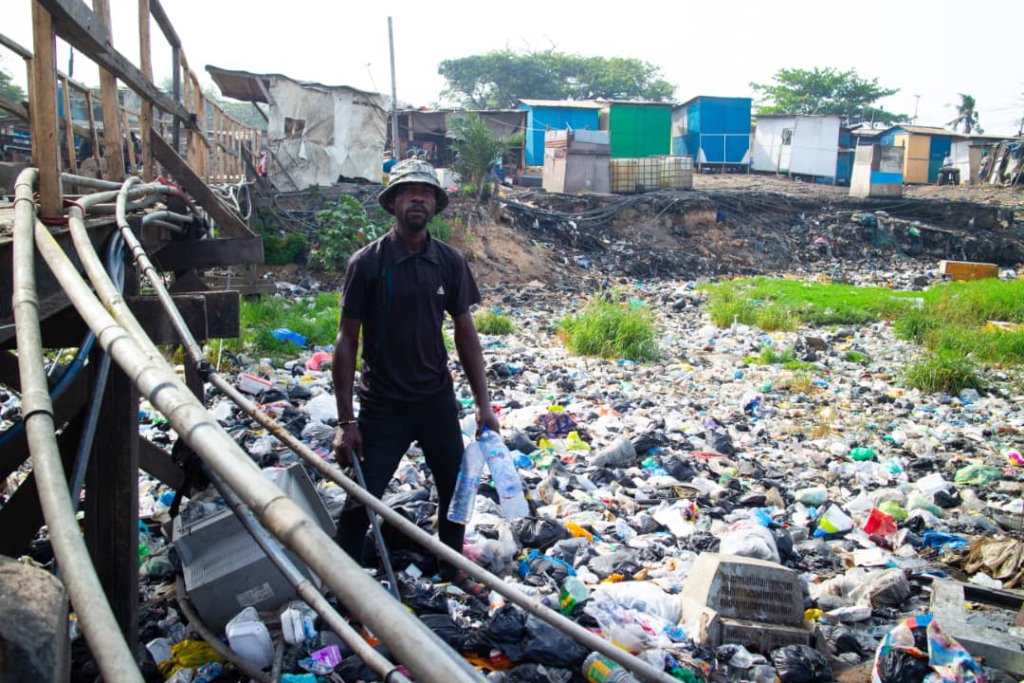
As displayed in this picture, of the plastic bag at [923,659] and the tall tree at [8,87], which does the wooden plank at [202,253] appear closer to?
the plastic bag at [923,659]

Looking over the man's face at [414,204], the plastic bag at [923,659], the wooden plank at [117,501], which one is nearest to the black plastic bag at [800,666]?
the plastic bag at [923,659]

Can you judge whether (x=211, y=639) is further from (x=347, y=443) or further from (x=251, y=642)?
(x=347, y=443)

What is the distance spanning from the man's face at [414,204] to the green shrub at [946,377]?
622 centimetres

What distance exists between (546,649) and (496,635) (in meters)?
0.21

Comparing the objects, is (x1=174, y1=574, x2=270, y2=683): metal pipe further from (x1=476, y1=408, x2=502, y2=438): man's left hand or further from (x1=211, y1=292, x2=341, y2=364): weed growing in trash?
(x1=211, y1=292, x2=341, y2=364): weed growing in trash

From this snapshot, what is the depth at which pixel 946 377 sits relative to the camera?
7.09 metres

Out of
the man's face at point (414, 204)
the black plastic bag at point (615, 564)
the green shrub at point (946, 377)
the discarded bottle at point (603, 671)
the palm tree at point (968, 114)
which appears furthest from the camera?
the palm tree at point (968, 114)

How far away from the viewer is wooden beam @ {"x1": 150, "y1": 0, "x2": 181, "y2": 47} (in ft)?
14.1

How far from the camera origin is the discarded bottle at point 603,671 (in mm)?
2477

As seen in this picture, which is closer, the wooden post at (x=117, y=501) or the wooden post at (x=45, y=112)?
the wooden post at (x=45, y=112)

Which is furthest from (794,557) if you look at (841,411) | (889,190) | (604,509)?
(889,190)

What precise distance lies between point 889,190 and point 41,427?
83.6ft

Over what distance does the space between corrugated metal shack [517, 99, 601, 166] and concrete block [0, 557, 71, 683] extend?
2513 centimetres

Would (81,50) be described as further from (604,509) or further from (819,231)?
(819,231)
